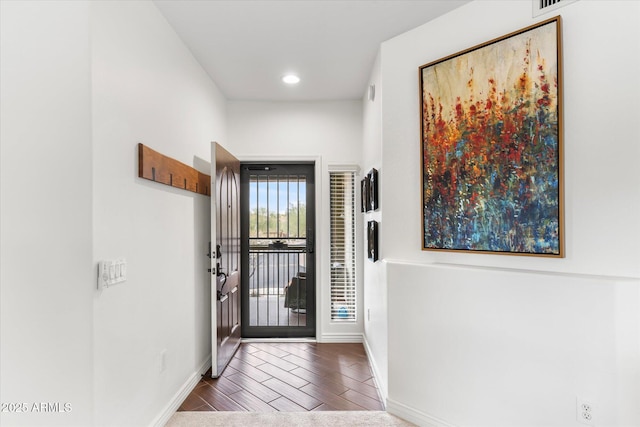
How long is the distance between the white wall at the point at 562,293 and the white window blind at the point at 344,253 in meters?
1.58

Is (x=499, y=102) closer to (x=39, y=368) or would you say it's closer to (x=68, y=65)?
(x=68, y=65)

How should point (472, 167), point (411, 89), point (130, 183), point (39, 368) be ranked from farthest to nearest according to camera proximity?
point (411, 89) → point (472, 167) → point (130, 183) → point (39, 368)

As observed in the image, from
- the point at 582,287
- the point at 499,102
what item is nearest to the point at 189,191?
the point at 499,102

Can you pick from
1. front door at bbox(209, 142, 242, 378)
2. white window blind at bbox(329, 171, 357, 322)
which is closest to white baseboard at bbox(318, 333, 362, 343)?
white window blind at bbox(329, 171, 357, 322)

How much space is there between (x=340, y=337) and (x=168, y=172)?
8.23 feet

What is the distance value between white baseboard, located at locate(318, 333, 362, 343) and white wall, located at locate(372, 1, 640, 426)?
5.06ft

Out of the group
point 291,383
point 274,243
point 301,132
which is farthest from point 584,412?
point 301,132

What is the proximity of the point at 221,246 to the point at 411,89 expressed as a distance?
6.28 feet

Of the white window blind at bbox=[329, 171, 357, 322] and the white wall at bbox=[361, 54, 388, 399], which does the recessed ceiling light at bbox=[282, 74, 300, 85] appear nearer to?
the white wall at bbox=[361, 54, 388, 399]

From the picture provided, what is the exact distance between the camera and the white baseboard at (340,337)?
3.89 m

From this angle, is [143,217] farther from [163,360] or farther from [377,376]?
[377,376]

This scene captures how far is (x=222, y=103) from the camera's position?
3.74m

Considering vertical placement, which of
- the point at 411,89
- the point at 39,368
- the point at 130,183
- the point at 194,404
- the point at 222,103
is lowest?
the point at 194,404

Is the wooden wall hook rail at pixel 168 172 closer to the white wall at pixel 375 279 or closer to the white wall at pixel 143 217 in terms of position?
the white wall at pixel 143 217
